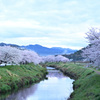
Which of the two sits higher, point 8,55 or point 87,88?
point 8,55

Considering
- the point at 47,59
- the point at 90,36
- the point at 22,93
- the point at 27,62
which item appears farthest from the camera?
the point at 47,59

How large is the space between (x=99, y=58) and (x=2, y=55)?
26029 millimetres

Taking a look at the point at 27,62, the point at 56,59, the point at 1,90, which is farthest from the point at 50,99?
the point at 56,59

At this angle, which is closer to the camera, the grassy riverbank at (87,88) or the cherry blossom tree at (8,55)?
the grassy riverbank at (87,88)

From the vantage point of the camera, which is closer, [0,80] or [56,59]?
[0,80]

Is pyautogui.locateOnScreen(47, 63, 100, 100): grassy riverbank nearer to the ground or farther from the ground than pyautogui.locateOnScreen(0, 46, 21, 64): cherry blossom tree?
nearer to the ground

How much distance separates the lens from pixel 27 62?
61.3 metres

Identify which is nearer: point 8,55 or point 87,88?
point 87,88

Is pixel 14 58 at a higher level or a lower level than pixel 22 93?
higher

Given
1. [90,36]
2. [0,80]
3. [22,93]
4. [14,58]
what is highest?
[90,36]

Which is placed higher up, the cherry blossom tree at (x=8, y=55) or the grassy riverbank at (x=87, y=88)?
the cherry blossom tree at (x=8, y=55)

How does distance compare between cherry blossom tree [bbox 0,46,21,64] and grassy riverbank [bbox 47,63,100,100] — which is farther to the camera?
cherry blossom tree [bbox 0,46,21,64]

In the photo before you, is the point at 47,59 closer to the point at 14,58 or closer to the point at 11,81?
the point at 14,58

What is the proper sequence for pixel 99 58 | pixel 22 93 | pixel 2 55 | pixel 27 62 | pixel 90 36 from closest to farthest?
1. pixel 99 58
2. pixel 90 36
3. pixel 22 93
4. pixel 2 55
5. pixel 27 62
